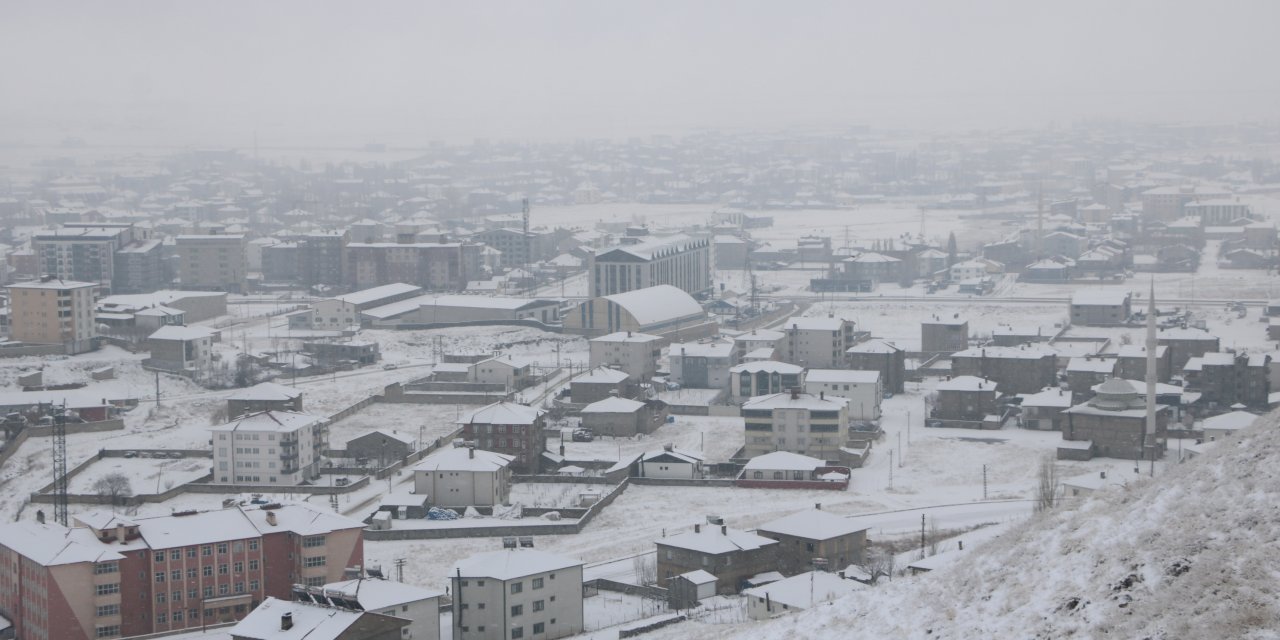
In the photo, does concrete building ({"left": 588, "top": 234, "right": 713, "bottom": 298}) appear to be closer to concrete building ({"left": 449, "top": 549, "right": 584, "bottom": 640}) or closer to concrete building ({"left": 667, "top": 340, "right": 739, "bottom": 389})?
concrete building ({"left": 667, "top": 340, "right": 739, "bottom": 389})

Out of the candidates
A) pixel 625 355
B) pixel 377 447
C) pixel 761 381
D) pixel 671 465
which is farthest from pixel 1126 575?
pixel 625 355

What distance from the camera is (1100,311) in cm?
2219

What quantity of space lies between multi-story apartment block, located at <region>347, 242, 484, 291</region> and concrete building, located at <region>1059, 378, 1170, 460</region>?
14.4m

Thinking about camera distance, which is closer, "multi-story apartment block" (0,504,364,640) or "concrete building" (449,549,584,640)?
"concrete building" (449,549,584,640)

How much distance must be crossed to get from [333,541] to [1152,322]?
28.2 feet

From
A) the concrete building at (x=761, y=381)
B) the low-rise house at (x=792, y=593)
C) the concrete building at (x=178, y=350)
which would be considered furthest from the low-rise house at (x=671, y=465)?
the concrete building at (x=178, y=350)

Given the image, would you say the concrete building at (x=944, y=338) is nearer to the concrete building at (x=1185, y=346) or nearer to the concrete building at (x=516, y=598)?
the concrete building at (x=1185, y=346)

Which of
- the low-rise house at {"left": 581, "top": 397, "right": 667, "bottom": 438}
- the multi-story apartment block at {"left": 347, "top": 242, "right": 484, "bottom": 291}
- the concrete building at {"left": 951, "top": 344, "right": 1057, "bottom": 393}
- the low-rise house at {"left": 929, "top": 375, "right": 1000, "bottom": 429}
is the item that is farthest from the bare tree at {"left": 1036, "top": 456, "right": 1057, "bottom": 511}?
the multi-story apartment block at {"left": 347, "top": 242, "right": 484, "bottom": 291}

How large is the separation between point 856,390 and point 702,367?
2.53m

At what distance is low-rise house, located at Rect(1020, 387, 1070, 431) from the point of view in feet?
50.1

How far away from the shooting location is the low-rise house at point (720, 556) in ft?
32.4

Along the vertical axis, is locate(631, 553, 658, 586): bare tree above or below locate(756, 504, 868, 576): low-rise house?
below

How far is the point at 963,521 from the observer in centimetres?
1150

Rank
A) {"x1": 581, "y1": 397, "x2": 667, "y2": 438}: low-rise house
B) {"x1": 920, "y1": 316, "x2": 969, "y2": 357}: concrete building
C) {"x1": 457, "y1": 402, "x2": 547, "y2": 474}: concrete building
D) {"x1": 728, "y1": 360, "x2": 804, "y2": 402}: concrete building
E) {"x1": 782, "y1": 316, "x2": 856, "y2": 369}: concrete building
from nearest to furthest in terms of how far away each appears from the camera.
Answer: {"x1": 457, "y1": 402, "x2": 547, "y2": 474}: concrete building, {"x1": 581, "y1": 397, "x2": 667, "y2": 438}: low-rise house, {"x1": 728, "y1": 360, "x2": 804, "y2": 402}: concrete building, {"x1": 782, "y1": 316, "x2": 856, "y2": 369}: concrete building, {"x1": 920, "y1": 316, "x2": 969, "y2": 357}: concrete building
